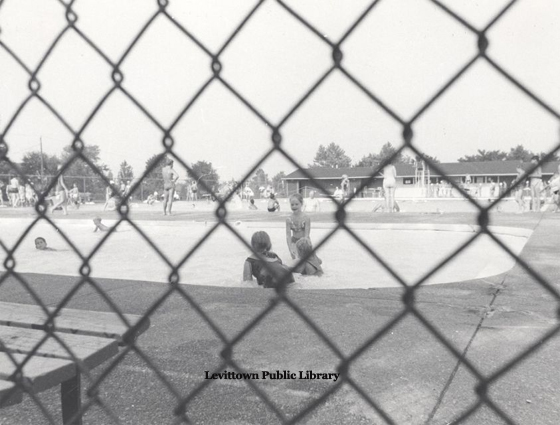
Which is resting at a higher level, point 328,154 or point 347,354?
point 328,154

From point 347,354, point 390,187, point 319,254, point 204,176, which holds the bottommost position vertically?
point 319,254

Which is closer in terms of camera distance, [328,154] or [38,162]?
[328,154]

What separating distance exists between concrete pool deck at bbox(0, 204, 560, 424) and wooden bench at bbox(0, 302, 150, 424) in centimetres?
41

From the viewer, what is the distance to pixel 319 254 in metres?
7.94

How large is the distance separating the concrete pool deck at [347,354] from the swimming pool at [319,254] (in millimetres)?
599

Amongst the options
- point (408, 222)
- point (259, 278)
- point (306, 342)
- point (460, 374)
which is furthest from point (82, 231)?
point (460, 374)

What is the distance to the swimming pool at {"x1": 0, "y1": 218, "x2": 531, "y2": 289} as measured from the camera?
5.98 meters

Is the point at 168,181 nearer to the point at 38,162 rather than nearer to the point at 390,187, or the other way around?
the point at 390,187

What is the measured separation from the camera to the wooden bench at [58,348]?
1.56 metres

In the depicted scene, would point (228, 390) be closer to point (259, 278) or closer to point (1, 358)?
point (1, 358)

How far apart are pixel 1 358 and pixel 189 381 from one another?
957mm

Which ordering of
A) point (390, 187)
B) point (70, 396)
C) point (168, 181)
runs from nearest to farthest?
point (70, 396), point (168, 181), point (390, 187)

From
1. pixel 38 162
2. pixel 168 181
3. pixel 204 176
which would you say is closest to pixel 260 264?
pixel 204 176

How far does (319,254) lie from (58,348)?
6.31m
